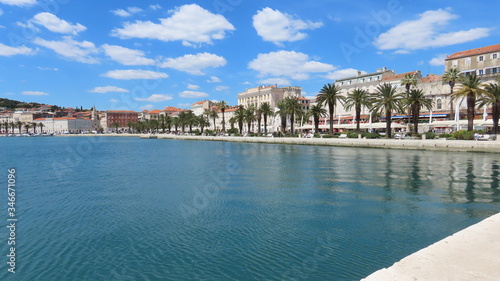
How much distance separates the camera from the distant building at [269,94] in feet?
479

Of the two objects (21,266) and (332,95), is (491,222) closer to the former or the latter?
(21,266)

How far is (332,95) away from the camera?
68812 mm

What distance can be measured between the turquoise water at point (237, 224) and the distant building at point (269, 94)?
123 meters

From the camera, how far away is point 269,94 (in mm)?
146625

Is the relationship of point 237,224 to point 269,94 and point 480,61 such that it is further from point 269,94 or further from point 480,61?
point 269,94

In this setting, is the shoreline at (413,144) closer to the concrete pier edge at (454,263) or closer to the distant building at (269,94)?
the concrete pier edge at (454,263)

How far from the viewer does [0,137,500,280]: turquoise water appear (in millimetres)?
9367

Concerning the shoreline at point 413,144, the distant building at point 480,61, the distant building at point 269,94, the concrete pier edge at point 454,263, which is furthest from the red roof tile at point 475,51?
the concrete pier edge at point 454,263

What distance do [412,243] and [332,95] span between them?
6124 cm

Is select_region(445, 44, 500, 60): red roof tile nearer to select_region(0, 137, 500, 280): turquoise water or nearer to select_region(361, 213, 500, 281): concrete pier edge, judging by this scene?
select_region(0, 137, 500, 280): turquoise water

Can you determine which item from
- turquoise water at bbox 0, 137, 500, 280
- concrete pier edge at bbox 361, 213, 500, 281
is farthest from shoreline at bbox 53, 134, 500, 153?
concrete pier edge at bbox 361, 213, 500, 281

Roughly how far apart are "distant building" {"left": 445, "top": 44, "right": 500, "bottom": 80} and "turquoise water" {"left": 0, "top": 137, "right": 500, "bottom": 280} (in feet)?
200

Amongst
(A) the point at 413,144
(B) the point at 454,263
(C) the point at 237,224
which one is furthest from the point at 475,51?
(B) the point at 454,263

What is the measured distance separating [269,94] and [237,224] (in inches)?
5364
